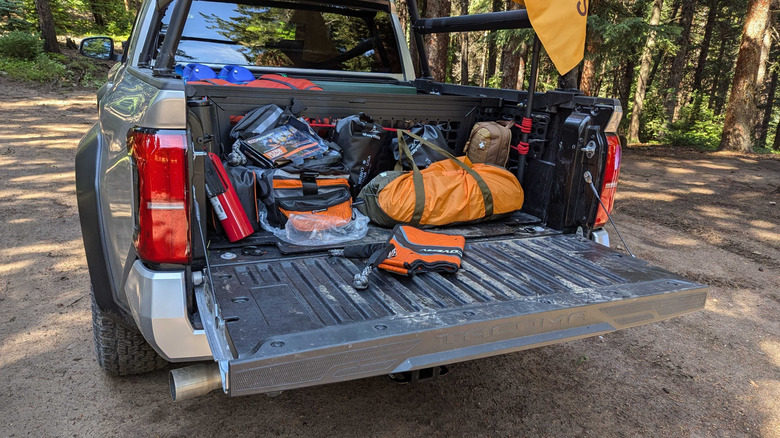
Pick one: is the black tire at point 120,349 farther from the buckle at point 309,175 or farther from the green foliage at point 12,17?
the green foliage at point 12,17

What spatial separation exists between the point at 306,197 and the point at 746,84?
13.6 m

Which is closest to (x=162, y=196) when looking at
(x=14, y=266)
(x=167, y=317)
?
(x=167, y=317)

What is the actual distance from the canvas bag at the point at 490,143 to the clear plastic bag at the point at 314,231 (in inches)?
38.1

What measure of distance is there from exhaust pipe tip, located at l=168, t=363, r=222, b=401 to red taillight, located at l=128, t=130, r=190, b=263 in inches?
17.4

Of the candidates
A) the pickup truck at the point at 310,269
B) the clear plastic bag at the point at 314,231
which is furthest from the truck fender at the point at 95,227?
the clear plastic bag at the point at 314,231

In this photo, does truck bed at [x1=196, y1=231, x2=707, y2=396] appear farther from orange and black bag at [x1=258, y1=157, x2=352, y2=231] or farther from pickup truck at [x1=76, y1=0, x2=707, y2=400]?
orange and black bag at [x1=258, y1=157, x2=352, y2=231]

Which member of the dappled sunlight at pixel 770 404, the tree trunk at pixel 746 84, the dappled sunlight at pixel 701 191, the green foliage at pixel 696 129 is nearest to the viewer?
the dappled sunlight at pixel 770 404

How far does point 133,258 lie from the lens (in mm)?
2098

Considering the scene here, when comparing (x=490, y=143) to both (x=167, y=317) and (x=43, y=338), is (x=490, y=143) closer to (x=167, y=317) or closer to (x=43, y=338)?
(x=167, y=317)

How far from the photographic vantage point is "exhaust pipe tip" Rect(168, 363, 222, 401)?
1.78 m

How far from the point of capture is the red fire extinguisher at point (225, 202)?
2.54m

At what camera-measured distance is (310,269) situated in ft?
7.98

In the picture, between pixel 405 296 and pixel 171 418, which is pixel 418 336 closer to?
pixel 405 296

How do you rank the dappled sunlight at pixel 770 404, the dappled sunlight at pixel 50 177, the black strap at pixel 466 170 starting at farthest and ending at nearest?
the dappled sunlight at pixel 50 177, the black strap at pixel 466 170, the dappled sunlight at pixel 770 404
